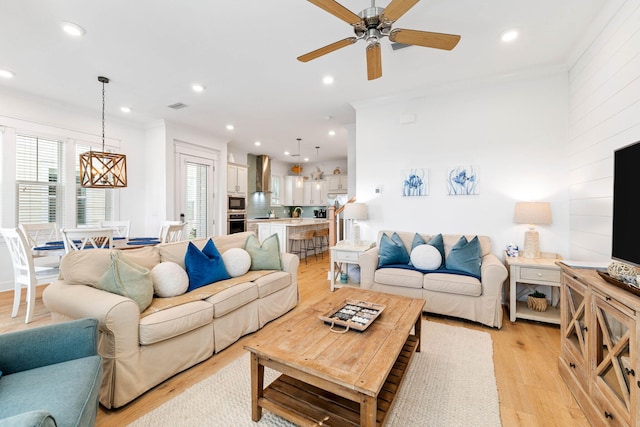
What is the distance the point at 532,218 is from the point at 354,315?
2.51 meters

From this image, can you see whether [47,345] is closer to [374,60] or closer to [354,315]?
[354,315]

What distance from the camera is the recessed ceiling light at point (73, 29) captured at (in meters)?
2.52

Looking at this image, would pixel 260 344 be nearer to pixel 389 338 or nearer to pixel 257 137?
pixel 389 338

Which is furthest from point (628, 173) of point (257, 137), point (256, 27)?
point (257, 137)

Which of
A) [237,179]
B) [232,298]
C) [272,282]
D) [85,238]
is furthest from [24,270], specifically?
[237,179]

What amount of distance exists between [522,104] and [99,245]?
534 centimetres

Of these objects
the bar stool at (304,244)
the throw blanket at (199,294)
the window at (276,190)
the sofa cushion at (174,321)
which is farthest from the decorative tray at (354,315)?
the window at (276,190)

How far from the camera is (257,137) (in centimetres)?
642

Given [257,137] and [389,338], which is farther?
[257,137]

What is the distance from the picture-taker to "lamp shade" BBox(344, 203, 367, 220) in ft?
13.4

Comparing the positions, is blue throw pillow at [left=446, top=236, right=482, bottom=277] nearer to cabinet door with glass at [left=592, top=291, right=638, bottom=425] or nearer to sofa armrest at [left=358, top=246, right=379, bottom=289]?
sofa armrest at [left=358, top=246, right=379, bottom=289]

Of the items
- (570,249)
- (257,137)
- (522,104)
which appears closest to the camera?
(570,249)

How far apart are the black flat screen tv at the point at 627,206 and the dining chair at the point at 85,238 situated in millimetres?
4343

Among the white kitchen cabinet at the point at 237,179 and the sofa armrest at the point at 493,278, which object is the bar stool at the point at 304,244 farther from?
the sofa armrest at the point at 493,278
